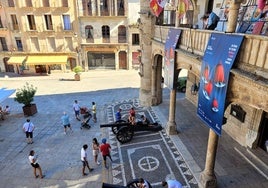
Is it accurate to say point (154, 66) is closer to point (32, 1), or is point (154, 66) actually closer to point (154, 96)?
point (154, 96)

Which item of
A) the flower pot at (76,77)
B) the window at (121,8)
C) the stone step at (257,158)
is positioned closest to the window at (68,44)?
the flower pot at (76,77)

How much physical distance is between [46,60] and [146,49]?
18360 millimetres

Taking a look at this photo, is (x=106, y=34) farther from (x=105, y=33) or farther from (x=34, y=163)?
(x=34, y=163)

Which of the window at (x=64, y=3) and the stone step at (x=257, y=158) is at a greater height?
the window at (x=64, y=3)

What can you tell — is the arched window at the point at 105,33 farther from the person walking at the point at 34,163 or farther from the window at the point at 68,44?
the person walking at the point at 34,163

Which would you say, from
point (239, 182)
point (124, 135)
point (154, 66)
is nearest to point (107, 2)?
point (154, 66)

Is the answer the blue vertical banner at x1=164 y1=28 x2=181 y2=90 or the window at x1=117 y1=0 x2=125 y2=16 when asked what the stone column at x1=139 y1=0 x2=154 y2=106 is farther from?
the window at x1=117 y1=0 x2=125 y2=16

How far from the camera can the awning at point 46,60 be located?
28672 mm

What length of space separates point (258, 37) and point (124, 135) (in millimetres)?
8450

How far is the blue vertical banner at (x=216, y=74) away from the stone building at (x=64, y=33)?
21343mm

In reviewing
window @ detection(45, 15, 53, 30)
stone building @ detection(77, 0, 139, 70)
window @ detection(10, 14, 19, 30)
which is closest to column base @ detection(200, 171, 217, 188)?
stone building @ detection(77, 0, 139, 70)

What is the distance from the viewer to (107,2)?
2773 cm

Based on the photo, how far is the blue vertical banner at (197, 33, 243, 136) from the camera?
6133 mm

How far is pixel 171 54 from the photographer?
1105 centimetres
